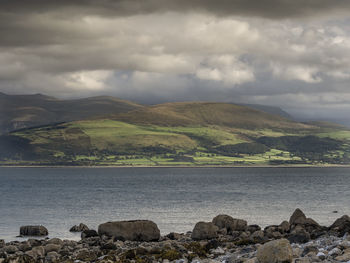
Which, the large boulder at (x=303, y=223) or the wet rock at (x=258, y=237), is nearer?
the wet rock at (x=258, y=237)

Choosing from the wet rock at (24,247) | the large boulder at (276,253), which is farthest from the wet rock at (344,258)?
the wet rock at (24,247)

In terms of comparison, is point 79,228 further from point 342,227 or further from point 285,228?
point 342,227

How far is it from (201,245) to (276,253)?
1859 centimetres

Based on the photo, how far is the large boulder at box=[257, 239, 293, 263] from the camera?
27891 millimetres

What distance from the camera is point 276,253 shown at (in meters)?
28.0

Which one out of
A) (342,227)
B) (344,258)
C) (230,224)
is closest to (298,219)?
(342,227)

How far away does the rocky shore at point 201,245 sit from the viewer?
31059 mm

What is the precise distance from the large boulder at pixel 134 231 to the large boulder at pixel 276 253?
25.9 m

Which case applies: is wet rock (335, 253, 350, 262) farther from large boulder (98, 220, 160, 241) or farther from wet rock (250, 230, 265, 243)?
large boulder (98, 220, 160, 241)

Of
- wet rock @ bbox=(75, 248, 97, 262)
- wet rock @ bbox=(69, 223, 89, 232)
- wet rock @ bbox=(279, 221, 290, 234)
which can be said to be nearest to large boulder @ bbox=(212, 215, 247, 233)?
wet rock @ bbox=(279, 221, 290, 234)

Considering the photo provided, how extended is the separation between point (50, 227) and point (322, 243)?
44275mm

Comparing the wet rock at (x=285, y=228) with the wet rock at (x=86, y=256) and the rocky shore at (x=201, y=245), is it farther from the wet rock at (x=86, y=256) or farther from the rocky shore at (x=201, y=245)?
the wet rock at (x=86, y=256)

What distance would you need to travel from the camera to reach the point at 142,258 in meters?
38.2

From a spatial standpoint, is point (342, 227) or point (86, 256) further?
point (342, 227)
